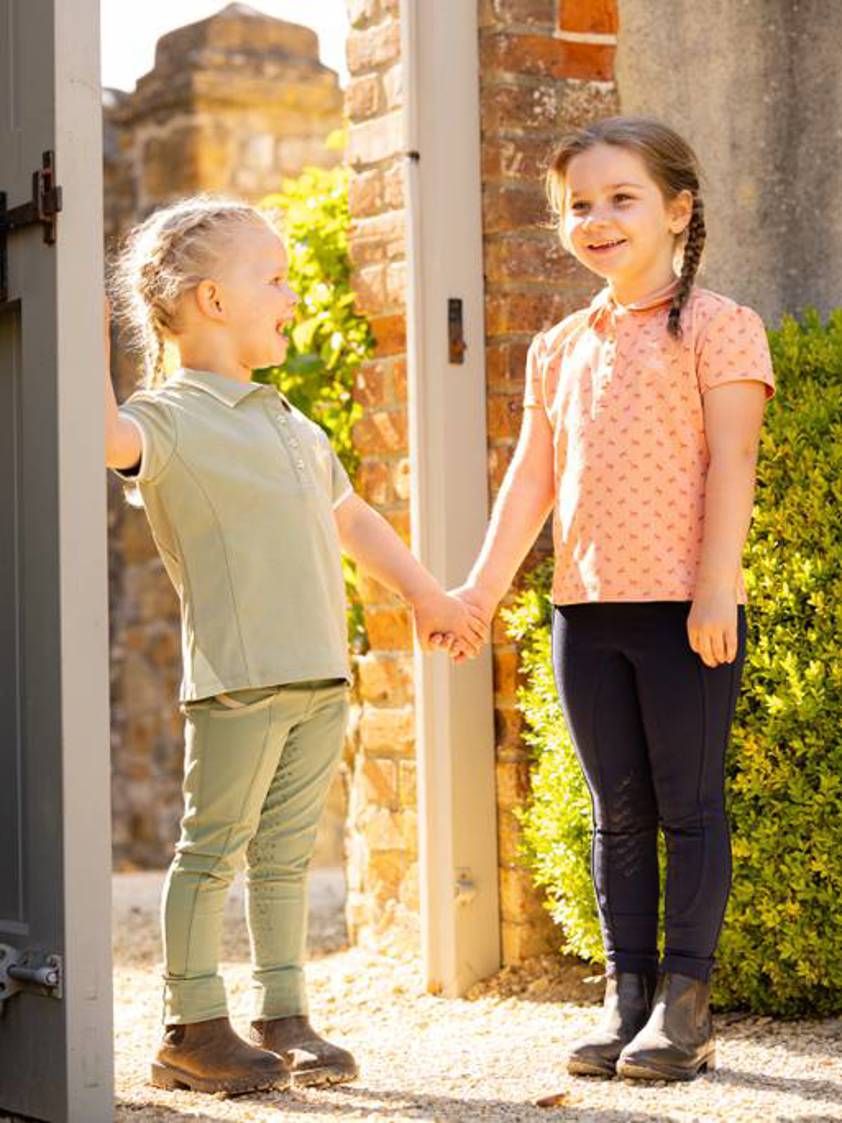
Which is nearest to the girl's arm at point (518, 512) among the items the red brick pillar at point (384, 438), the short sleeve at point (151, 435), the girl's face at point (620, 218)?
the girl's face at point (620, 218)

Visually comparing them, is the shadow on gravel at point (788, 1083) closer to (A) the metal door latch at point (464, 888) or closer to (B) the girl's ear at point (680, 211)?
(A) the metal door latch at point (464, 888)

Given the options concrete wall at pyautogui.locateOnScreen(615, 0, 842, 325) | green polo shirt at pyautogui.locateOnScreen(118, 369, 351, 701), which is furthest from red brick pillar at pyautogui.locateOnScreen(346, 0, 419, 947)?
green polo shirt at pyautogui.locateOnScreen(118, 369, 351, 701)

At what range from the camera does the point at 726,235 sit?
14.7ft

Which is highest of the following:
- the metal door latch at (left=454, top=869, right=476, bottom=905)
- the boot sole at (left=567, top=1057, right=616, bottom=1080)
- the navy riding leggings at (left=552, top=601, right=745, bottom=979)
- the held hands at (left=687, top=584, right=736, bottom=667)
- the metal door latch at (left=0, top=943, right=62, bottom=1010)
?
the held hands at (left=687, top=584, right=736, bottom=667)

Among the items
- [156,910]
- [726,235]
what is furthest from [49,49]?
[156,910]

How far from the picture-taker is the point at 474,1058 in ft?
11.8

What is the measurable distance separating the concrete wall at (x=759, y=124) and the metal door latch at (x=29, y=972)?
2.39m

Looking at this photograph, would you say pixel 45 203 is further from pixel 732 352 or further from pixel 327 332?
pixel 327 332

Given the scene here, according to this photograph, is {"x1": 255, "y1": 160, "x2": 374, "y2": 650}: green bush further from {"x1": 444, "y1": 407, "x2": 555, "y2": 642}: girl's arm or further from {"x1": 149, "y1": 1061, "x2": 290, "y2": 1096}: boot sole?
{"x1": 149, "y1": 1061, "x2": 290, "y2": 1096}: boot sole

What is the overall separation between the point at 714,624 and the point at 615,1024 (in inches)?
29.7

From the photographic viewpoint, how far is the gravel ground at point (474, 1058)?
3.06 metres

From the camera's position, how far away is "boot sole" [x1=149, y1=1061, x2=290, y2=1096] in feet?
10.3

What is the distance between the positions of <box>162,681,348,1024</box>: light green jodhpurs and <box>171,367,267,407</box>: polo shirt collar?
518 millimetres

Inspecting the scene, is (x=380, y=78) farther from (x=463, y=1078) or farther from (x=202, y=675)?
(x=463, y=1078)
